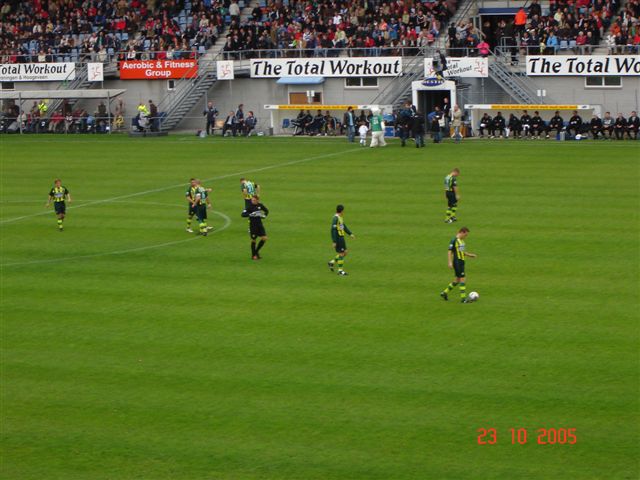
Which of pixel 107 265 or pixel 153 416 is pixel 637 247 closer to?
pixel 107 265

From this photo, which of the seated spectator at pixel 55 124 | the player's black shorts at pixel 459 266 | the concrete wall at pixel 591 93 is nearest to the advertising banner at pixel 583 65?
the concrete wall at pixel 591 93

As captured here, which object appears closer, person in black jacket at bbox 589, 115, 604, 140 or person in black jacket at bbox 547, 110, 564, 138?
person in black jacket at bbox 589, 115, 604, 140

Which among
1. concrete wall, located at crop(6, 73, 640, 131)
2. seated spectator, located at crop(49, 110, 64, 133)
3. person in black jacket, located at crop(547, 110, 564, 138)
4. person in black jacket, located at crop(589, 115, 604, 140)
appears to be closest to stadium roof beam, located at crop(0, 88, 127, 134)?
concrete wall, located at crop(6, 73, 640, 131)

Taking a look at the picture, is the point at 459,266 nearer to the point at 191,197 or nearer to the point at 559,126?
the point at 191,197

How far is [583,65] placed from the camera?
59594 mm

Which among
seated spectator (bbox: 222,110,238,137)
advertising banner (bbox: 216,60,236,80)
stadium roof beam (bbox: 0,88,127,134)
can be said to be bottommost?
seated spectator (bbox: 222,110,238,137)

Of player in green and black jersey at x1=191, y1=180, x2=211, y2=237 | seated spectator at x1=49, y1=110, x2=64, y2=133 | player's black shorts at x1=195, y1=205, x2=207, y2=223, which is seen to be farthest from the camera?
seated spectator at x1=49, y1=110, x2=64, y2=133

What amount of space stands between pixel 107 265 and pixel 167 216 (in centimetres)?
769

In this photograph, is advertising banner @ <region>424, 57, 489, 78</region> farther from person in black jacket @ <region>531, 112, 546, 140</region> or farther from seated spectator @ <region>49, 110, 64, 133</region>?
seated spectator @ <region>49, 110, 64, 133</region>

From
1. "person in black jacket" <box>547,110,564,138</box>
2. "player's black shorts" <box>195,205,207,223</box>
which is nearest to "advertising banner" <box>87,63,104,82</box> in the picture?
"person in black jacket" <box>547,110,564,138</box>

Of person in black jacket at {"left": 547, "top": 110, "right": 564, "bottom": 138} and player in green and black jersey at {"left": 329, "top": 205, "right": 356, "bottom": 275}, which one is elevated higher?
person in black jacket at {"left": 547, "top": 110, "right": 564, "bottom": 138}

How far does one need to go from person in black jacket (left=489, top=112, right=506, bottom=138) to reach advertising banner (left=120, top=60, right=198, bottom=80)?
19.7 m
